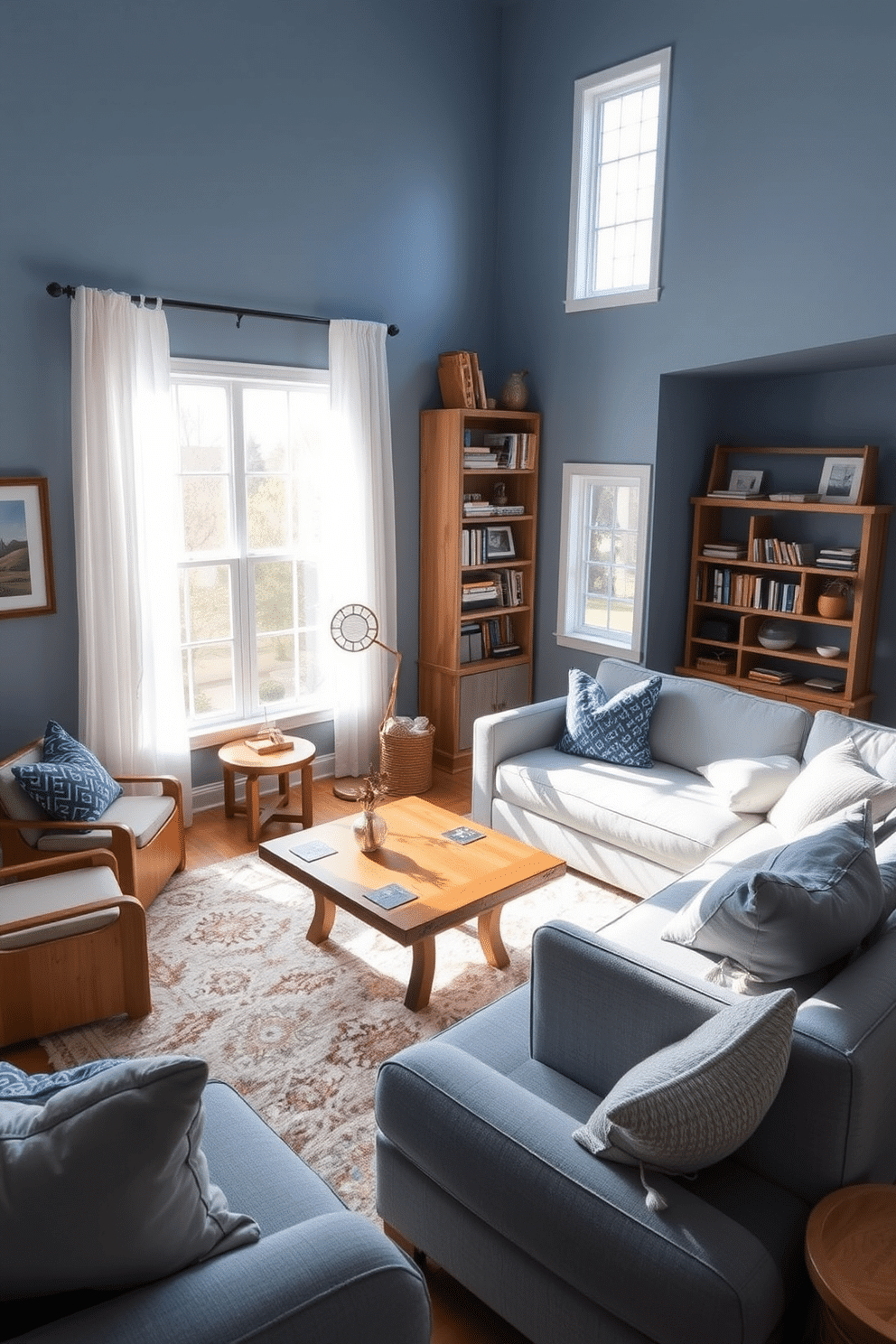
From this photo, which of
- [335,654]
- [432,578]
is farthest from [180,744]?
[432,578]

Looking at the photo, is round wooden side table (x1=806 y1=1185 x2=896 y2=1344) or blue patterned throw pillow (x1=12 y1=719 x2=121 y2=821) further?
blue patterned throw pillow (x1=12 y1=719 x2=121 y2=821)

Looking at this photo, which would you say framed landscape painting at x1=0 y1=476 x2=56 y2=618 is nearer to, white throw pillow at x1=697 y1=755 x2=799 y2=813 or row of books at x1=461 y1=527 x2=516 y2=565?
row of books at x1=461 y1=527 x2=516 y2=565

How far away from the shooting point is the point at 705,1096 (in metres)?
1.75

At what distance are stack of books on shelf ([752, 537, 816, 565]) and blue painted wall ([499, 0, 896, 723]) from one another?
409mm

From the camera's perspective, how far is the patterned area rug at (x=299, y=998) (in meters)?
2.91

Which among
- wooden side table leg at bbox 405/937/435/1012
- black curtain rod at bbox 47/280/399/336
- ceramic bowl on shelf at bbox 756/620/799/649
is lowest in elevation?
wooden side table leg at bbox 405/937/435/1012

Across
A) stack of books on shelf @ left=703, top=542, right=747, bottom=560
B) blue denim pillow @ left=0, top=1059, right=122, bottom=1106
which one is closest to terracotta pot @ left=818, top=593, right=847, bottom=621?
stack of books on shelf @ left=703, top=542, right=747, bottom=560

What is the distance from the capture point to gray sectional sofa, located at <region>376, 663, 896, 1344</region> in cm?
173

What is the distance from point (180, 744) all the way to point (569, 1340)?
350 cm

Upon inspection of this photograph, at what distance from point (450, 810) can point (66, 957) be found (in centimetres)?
248

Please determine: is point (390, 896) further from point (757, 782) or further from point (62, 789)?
point (757, 782)

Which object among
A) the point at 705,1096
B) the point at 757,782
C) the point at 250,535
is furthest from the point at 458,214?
the point at 705,1096

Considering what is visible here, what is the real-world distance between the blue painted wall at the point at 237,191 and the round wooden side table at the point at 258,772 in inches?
31.7

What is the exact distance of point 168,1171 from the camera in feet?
4.69
